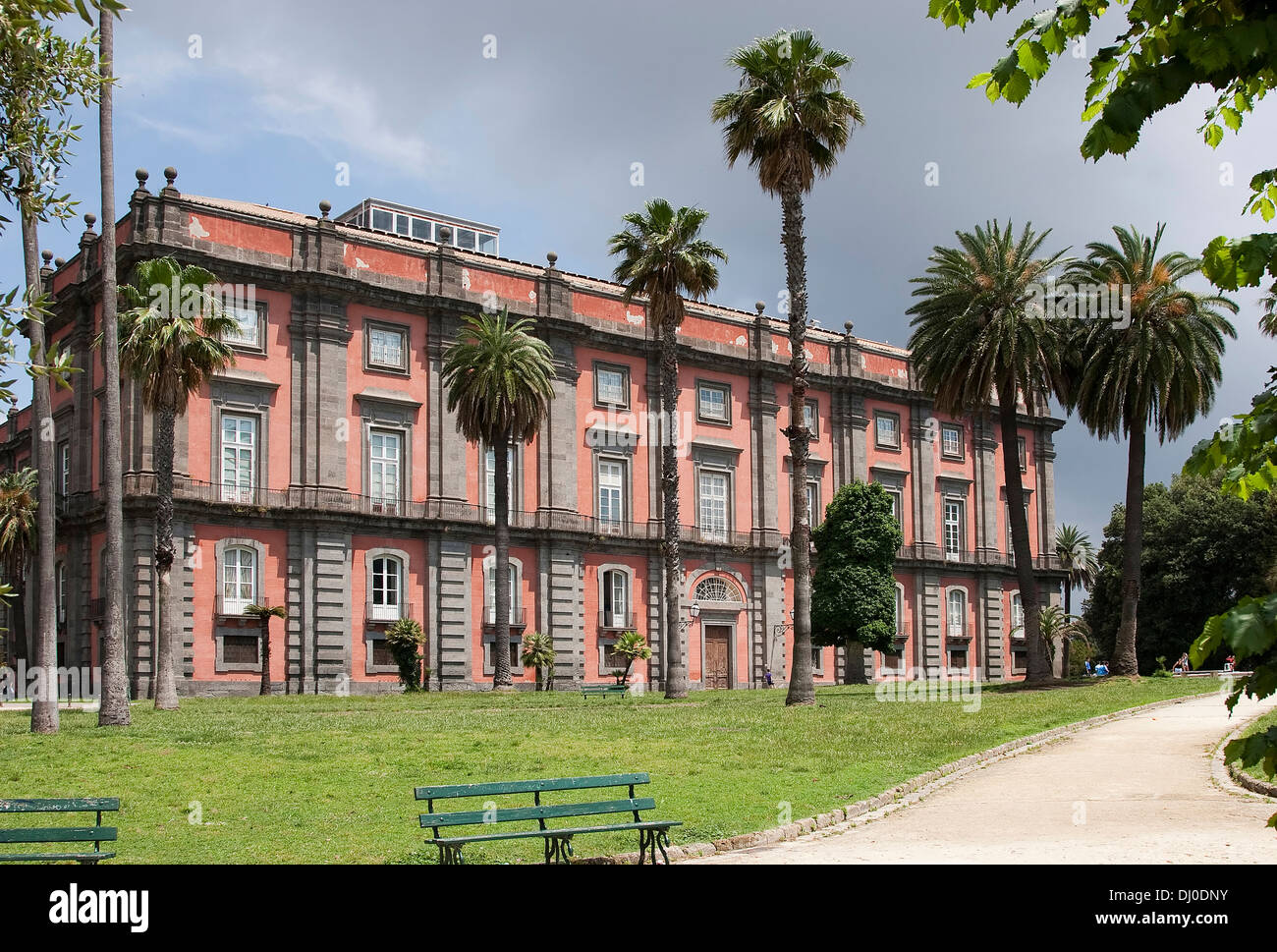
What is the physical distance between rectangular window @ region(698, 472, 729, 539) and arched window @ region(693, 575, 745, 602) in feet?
6.28

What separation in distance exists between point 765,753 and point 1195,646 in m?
16.4

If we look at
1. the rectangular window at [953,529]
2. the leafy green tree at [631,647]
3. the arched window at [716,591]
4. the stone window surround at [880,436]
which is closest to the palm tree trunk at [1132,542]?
the leafy green tree at [631,647]

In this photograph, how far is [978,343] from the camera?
37.8 meters

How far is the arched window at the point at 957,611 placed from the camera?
213 feet

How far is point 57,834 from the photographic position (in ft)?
31.0

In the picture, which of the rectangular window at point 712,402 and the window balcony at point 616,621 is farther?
the rectangular window at point 712,402

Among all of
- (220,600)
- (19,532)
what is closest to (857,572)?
(220,600)

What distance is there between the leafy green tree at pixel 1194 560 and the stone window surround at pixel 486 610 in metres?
30.4

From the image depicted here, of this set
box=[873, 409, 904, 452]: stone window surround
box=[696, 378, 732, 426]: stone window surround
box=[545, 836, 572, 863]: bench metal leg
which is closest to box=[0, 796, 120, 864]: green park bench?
box=[545, 836, 572, 863]: bench metal leg

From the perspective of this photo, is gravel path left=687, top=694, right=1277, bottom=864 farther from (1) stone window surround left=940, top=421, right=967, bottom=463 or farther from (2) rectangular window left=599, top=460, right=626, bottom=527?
(1) stone window surround left=940, top=421, right=967, bottom=463

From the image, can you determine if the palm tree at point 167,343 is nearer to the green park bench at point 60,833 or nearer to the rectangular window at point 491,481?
Answer: the rectangular window at point 491,481

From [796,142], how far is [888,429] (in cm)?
3352
